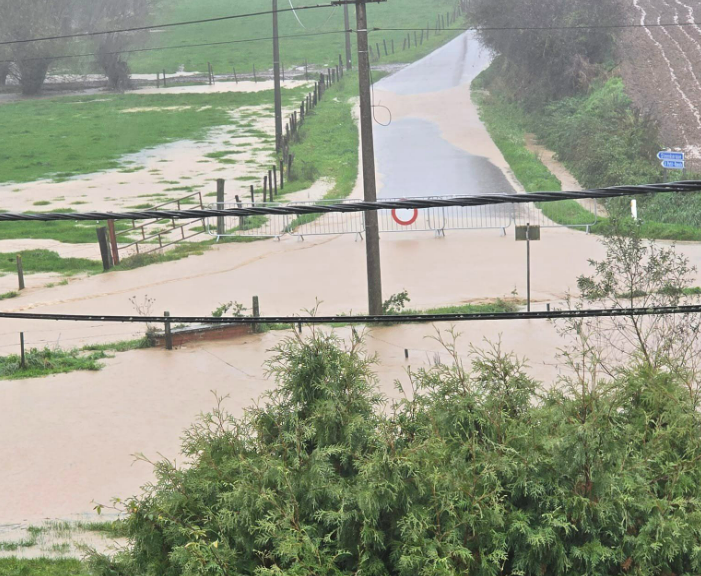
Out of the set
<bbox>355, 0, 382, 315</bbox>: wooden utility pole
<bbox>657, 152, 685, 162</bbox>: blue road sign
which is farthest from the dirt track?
<bbox>355, 0, 382, 315</bbox>: wooden utility pole

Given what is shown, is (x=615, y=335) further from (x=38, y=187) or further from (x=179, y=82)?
(x=179, y=82)

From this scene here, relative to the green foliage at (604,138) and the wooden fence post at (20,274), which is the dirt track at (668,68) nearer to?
the green foliage at (604,138)

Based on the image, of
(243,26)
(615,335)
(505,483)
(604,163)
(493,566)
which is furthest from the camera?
(243,26)

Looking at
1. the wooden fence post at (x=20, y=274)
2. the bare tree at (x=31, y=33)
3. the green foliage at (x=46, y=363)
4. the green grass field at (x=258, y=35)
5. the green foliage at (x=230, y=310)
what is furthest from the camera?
the green grass field at (x=258, y=35)

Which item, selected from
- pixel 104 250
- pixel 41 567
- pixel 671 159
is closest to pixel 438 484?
pixel 41 567

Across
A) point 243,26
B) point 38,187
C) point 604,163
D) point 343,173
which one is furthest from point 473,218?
point 243,26

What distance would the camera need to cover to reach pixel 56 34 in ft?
196

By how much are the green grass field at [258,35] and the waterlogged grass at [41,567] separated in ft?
180

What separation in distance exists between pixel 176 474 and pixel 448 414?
140 centimetres

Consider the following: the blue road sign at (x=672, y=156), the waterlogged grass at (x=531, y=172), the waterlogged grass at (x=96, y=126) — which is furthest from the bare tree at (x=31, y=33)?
the blue road sign at (x=672, y=156)

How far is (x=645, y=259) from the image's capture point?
66.8ft

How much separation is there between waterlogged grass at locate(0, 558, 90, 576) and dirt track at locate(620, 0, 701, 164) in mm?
26587

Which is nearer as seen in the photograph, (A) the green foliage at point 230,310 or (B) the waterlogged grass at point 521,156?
(A) the green foliage at point 230,310

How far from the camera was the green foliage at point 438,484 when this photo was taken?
3.99m
